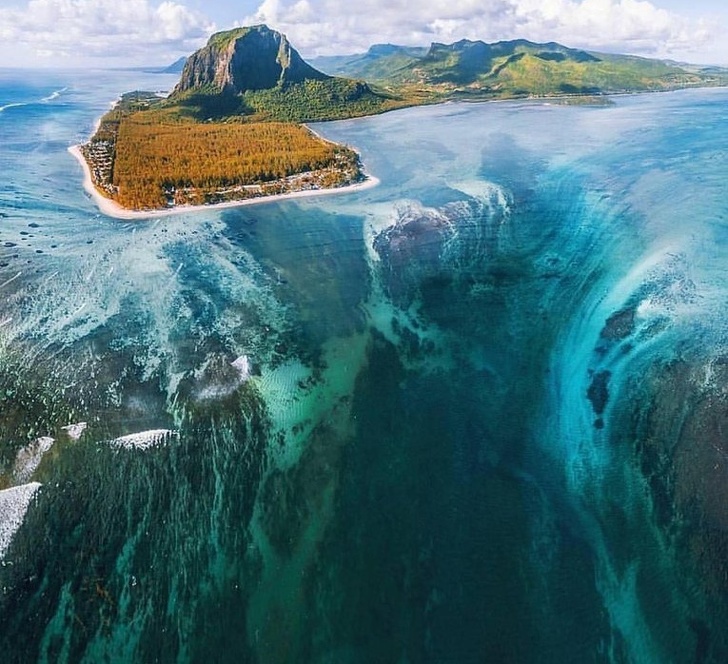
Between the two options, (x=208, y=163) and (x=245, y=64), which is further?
(x=245, y=64)

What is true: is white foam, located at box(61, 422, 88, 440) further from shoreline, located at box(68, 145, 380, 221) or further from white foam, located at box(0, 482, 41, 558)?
shoreline, located at box(68, 145, 380, 221)

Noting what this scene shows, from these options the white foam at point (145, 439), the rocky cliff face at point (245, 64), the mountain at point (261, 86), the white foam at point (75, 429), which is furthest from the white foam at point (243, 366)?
the rocky cliff face at point (245, 64)

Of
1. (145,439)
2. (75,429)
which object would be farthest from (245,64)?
(145,439)

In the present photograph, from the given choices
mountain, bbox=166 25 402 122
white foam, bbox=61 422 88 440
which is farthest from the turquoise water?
mountain, bbox=166 25 402 122

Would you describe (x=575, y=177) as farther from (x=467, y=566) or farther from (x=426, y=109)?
(x=426, y=109)

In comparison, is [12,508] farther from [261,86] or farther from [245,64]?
[245,64]

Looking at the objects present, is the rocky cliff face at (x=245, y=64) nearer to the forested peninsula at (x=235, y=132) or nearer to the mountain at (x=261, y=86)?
the mountain at (x=261, y=86)
